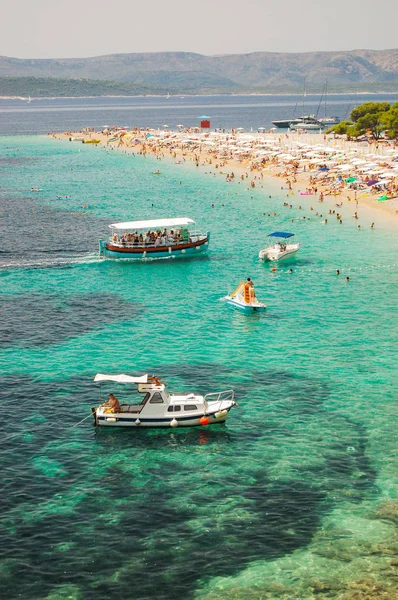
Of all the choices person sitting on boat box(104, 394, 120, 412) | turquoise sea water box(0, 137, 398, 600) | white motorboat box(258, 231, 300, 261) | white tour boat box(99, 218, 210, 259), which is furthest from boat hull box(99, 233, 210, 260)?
person sitting on boat box(104, 394, 120, 412)

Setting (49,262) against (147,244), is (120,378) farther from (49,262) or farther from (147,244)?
(49,262)

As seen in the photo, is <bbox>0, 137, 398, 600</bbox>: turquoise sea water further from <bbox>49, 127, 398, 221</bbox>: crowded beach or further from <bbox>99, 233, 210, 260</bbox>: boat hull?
<bbox>49, 127, 398, 221</bbox>: crowded beach

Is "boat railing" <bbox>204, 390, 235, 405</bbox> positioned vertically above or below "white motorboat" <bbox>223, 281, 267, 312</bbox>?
below

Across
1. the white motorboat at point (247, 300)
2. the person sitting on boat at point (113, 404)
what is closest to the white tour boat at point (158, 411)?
the person sitting on boat at point (113, 404)

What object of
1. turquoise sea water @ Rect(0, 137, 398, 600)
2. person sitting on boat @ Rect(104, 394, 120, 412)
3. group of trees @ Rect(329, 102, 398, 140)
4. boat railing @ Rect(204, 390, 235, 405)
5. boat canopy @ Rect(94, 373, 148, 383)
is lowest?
turquoise sea water @ Rect(0, 137, 398, 600)

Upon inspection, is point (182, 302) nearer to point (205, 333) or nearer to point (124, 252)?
point (205, 333)

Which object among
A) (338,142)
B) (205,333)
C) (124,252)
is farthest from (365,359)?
(338,142)

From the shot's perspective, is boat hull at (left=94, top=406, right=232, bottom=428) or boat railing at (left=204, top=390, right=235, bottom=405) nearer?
boat hull at (left=94, top=406, right=232, bottom=428)
